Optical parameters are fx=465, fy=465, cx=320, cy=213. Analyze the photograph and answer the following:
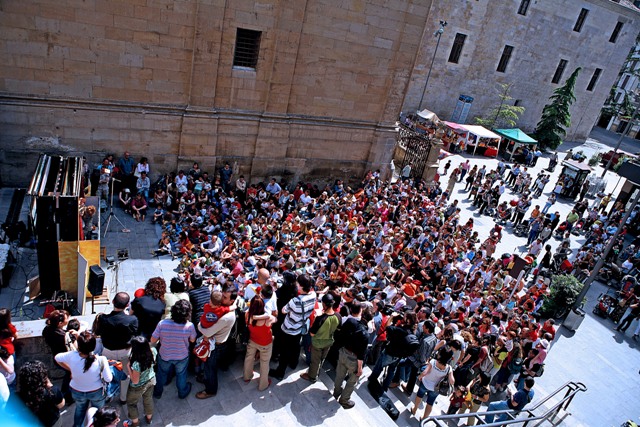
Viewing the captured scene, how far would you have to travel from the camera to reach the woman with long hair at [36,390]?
4562 millimetres

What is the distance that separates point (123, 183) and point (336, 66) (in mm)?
8606

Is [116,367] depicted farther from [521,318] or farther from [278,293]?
[521,318]

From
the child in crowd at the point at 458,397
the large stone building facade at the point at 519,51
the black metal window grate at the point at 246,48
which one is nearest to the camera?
the child in crowd at the point at 458,397

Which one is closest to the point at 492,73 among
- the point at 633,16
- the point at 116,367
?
the point at 633,16

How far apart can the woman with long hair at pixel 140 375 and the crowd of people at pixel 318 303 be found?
1 cm

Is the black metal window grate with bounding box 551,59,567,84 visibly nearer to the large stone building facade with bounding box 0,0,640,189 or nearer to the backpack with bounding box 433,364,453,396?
the large stone building facade with bounding box 0,0,640,189

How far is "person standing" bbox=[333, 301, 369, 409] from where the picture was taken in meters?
6.38

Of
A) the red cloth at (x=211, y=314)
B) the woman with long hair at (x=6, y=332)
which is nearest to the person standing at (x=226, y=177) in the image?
the red cloth at (x=211, y=314)

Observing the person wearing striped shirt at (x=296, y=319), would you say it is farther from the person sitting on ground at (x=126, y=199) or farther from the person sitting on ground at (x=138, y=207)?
the person sitting on ground at (x=126, y=199)

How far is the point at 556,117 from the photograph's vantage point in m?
36.3

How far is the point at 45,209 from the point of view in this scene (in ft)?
29.4

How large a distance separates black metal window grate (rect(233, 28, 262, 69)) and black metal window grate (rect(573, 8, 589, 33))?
31003 millimetres

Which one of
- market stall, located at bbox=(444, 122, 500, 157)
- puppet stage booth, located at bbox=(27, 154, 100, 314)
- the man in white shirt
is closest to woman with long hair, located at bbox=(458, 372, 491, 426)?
puppet stage booth, located at bbox=(27, 154, 100, 314)

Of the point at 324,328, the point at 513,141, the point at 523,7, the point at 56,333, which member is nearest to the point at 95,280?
the point at 56,333
